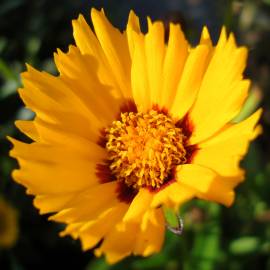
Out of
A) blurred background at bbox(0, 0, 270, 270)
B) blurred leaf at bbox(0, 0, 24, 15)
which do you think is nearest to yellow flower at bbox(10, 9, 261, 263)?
blurred background at bbox(0, 0, 270, 270)

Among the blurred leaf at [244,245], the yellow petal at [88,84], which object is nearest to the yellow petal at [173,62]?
the yellow petal at [88,84]

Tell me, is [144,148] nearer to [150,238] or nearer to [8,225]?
[150,238]

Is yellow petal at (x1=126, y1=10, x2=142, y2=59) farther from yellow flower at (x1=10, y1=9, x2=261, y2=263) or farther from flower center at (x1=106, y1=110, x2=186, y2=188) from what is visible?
flower center at (x1=106, y1=110, x2=186, y2=188)

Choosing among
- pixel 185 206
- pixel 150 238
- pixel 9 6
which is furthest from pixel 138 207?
pixel 9 6

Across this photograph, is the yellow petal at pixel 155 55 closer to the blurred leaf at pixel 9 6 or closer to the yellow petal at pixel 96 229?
the yellow petal at pixel 96 229

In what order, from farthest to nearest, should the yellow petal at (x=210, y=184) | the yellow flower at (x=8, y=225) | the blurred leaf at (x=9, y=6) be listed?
the blurred leaf at (x=9, y=6)
the yellow flower at (x=8, y=225)
the yellow petal at (x=210, y=184)

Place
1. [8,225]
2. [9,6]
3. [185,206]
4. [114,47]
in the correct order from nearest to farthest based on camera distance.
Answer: [114,47] → [185,206] → [8,225] → [9,6]

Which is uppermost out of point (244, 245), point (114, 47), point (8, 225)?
point (114, 47)
